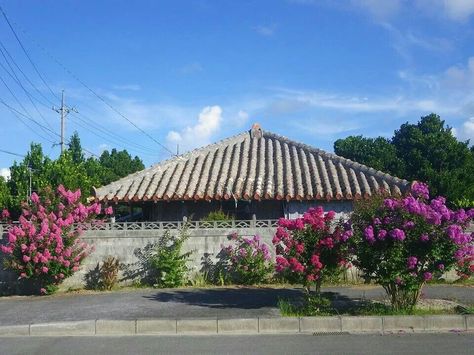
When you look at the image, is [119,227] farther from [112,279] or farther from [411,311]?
[411,311]

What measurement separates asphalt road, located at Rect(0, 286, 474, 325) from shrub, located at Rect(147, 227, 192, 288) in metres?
0.54

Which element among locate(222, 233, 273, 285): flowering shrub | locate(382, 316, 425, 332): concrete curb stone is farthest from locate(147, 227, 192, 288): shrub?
locate(382, 316, 425, 332): concrete curb stone

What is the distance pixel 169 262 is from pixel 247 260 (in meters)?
2.07

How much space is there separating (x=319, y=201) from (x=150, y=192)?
557 cm

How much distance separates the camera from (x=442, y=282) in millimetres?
13531

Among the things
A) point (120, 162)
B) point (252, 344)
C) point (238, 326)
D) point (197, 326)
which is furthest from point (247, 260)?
point (120, 162)

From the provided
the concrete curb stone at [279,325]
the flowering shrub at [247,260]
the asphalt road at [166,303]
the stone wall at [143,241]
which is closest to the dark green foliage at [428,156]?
the stone wall at [143,241]

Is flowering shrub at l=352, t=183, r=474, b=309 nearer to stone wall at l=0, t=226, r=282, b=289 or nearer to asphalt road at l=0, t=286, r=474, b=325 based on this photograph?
asphalt road at l=0, t=286, r=474, b=325

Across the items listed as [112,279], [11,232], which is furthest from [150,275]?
[11,232]

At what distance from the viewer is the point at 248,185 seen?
658 inches

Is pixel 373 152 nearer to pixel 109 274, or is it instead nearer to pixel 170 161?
pixel 170 161

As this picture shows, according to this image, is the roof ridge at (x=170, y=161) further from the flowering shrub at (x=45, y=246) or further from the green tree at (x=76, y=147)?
the green tree at (x=76, y=147)

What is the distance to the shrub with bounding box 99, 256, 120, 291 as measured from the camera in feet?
44.1

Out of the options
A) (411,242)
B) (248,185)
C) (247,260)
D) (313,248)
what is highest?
(248,185)
